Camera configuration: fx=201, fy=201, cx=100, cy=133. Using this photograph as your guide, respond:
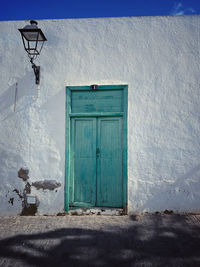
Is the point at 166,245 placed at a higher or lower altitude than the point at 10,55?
lower

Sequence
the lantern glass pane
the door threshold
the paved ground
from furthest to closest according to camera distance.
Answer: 1. the door threshold
2. the lantern glass pane
3. the paved ground

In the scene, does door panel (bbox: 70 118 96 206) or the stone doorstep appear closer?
the stone doorstep

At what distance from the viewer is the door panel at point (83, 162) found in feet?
13.5

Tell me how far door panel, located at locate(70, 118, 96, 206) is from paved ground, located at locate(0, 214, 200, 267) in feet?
1.37

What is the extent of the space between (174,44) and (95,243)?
3.96 m

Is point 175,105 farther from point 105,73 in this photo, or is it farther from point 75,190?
point 75,190

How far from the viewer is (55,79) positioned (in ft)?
13.9

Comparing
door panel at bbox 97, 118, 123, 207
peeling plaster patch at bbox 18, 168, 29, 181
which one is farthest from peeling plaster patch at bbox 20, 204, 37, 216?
door panel at bbox 97, 118, 123, 207

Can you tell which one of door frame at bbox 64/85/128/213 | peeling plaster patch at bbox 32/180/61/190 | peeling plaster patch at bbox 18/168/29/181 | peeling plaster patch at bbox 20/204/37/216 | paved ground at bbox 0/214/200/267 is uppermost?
door frame at bbox 64/85/128/213

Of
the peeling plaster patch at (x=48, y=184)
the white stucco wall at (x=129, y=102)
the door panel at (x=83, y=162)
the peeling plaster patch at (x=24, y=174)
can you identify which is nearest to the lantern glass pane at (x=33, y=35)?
the white stucco wall at (x=129, y=102)

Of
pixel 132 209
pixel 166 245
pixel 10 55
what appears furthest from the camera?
pixel 10 55

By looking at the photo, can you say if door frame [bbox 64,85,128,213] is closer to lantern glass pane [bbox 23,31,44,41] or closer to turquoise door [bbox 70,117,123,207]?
turquoise door [bbox 70,117,123,207]

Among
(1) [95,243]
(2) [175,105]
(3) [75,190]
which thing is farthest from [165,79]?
(1) [95,243]

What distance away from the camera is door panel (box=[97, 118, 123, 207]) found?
13.4 feet
